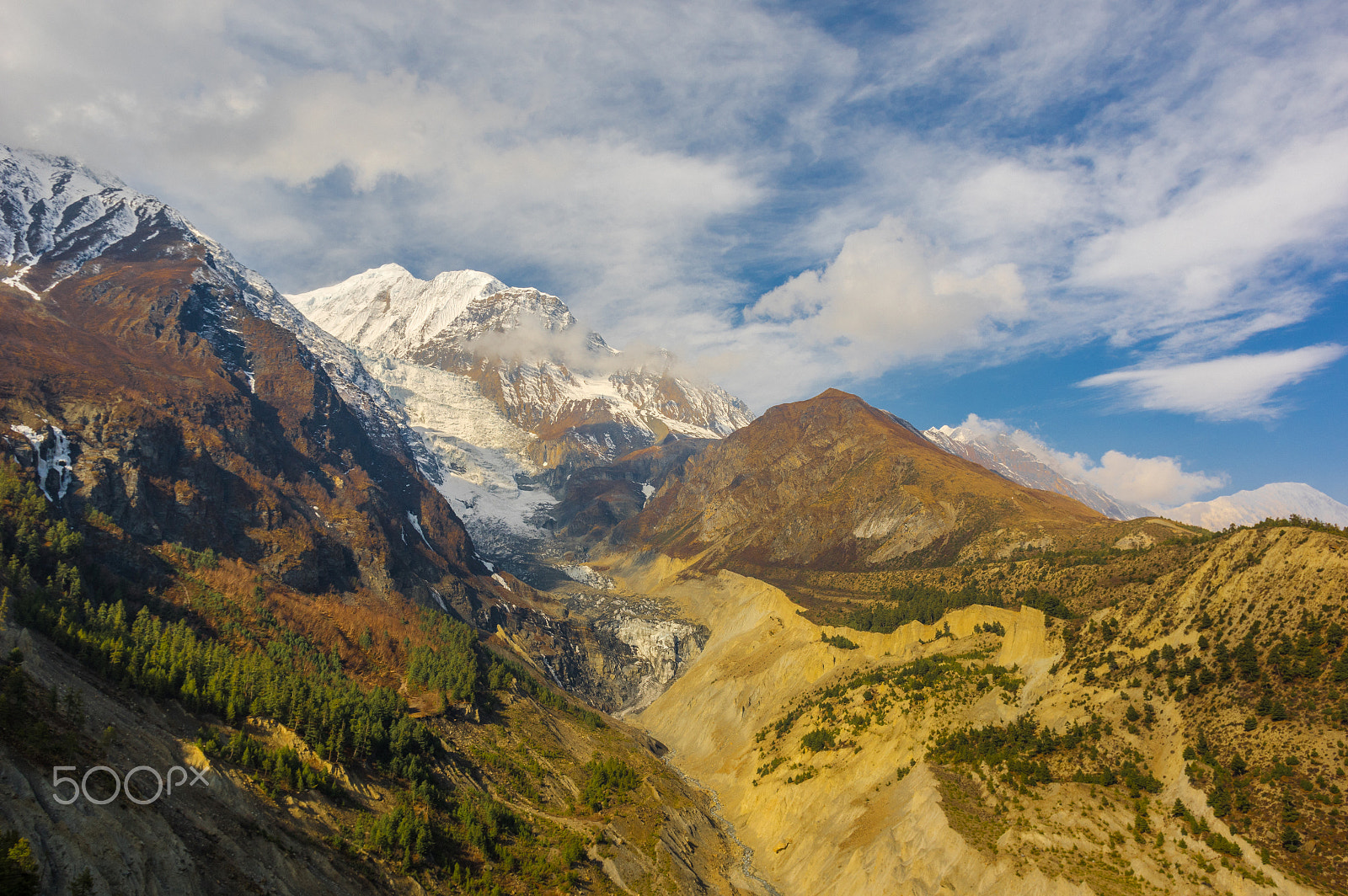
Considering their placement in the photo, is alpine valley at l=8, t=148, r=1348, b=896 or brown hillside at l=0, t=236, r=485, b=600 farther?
brown hillside at l=0, t=236, r=485, b=600

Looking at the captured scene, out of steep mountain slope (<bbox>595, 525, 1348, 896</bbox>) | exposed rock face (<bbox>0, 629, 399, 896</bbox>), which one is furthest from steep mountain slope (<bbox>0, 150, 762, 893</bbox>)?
steep mountain slope (<bbox>595, 525, 1348, 896</bbox>)

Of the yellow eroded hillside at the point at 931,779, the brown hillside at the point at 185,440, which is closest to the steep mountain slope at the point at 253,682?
the brown hillside at the point at 185,440

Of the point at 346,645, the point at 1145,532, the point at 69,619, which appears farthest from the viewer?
the point at 1145,532

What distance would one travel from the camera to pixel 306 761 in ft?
160

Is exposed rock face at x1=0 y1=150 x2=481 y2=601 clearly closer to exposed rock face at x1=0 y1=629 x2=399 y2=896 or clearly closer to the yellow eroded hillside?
exposed rock face at x1=0 y1=629 x2=399 y2=896

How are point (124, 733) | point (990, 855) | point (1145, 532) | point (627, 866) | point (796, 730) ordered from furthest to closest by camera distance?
point (1145, 532) → point (796, 730) → point (627, 866) → point (990, 855) → point (124, 733)

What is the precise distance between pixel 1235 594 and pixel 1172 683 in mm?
8761

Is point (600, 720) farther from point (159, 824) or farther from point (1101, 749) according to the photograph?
point (159, 824)

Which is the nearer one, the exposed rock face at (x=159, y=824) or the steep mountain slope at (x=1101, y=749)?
the exposed rock face at (x=159, y=824)

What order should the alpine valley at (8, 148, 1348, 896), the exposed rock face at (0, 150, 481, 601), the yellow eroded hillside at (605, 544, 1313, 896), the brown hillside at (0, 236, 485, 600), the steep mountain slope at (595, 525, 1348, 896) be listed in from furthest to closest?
1. the brown hillside at (0, 236, 485, 600)
2. the exposed rock face at (0, 150, 481, 601)
3. the yellow eroded hillside at (605, 544, 1313, 896)
4. the steep mountain slope at (595, 525, 1348, 896)
5. the alpine valley at (8, 148, 1348, 896)

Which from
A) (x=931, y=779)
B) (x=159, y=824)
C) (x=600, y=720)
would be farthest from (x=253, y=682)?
(x=931, y=779)

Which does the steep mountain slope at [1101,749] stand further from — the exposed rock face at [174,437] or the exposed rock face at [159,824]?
the exposed rock face at [174,437]

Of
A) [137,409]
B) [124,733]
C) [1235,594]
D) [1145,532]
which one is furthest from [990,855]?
[137,409]

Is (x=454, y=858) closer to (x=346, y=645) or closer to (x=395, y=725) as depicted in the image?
(x=395, y=725)
